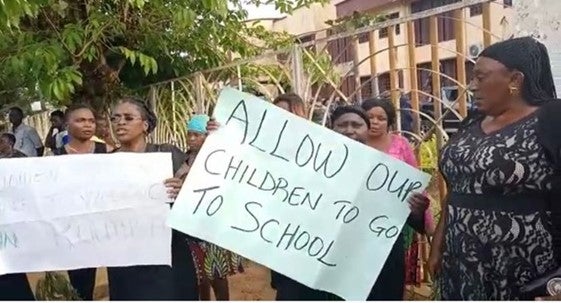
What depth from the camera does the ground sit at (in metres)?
4.32

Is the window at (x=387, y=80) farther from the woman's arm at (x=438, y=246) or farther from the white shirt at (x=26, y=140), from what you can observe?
the white shirt at (x=26, y=140)

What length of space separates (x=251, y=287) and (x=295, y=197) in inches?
104

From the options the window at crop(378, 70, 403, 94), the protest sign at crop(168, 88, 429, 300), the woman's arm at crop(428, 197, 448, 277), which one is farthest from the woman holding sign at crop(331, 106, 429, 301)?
the window at crop(378, 70, 403, 94)

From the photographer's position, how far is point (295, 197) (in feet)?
8.57

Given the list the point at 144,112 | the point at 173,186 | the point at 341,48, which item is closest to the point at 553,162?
the point at 173,186

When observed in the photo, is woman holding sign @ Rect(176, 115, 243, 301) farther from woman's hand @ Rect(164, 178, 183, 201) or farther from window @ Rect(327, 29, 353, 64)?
window @ Rect(327, 29, 353, 64)

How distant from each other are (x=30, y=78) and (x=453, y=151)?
3786 millimetres

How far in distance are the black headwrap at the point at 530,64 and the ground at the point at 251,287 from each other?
2.24 m

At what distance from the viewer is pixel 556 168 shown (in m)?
2.06

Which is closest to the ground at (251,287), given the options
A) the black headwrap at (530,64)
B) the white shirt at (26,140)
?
the black headwrap at (530,64)

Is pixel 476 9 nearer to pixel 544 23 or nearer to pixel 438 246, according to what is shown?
pixel 544 23

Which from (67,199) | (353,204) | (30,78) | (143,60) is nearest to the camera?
(353,204)

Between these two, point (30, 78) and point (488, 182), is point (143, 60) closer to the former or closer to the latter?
point (30, 78)

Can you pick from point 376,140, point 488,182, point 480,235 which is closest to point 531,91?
point 488,182
